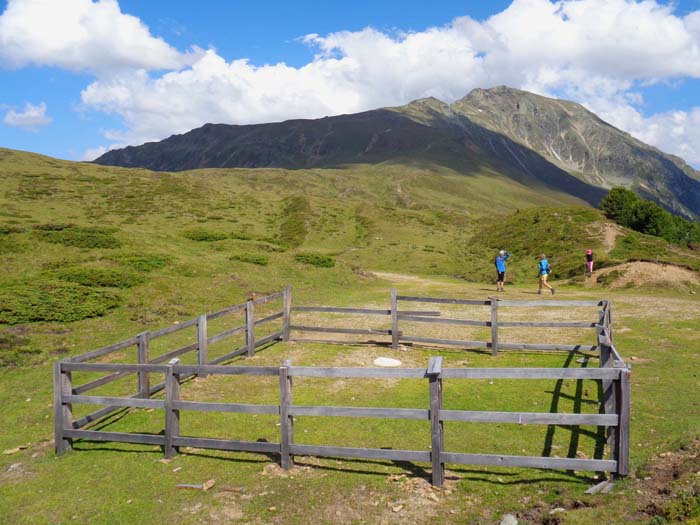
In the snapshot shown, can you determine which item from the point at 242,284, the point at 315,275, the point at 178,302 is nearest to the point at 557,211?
the point at 315,275

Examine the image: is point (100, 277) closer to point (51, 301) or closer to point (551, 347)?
point (51, 301)

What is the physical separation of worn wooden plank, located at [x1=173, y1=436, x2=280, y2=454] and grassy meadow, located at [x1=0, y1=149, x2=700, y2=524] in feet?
0.93

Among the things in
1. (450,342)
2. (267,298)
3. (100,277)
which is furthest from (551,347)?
(100,277)

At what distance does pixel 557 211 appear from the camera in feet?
198

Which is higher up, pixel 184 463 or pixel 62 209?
pixel 62 209

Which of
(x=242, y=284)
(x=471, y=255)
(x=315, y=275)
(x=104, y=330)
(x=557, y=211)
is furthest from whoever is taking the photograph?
(x=557, y=211)

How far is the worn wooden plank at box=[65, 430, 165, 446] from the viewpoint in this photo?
9680 millimetres

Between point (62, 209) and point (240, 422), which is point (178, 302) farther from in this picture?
point (62, 209)

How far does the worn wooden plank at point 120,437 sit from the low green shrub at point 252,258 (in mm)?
27990

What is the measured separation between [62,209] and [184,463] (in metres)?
58.8

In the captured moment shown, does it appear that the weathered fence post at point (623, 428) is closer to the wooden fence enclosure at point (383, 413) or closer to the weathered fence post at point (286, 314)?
the wooden fence enclosure at point (383, 413)

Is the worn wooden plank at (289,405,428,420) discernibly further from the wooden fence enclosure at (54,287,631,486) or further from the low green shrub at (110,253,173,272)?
the low green shrub at (110,253,173,272)

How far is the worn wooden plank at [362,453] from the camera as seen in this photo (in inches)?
330

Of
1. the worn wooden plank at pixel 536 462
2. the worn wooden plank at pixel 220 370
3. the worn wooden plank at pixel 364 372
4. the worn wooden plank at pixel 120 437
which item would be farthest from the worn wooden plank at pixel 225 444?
the worn wooden plank at pixel 536 462
